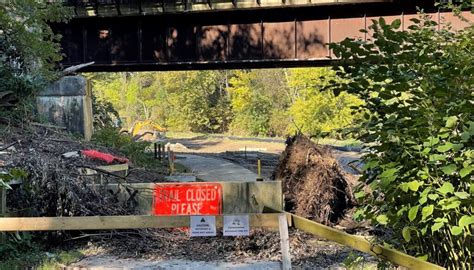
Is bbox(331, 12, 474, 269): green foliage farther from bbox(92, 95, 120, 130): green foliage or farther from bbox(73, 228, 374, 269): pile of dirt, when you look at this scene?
bbox(92, 95, 120, 130): green foliage

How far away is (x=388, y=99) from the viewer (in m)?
3.35

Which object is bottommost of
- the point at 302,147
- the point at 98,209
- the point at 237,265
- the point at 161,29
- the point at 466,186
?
the point at 237,265

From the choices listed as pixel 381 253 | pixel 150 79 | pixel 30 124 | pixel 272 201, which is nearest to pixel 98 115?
pixel 30 124

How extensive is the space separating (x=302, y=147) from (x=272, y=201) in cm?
268

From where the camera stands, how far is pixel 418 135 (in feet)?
9.94

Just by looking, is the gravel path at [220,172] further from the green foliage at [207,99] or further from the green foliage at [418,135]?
the green foliage at [207,99]

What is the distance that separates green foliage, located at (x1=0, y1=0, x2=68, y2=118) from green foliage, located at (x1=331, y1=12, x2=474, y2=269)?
44.6 ft

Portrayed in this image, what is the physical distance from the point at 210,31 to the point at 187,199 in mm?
15971

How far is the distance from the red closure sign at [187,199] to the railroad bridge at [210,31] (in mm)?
A: 14342

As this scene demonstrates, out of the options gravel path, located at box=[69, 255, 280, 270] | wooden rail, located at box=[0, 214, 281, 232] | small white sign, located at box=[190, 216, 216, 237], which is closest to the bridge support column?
gravel path, located at box=[69, 255, 280, 270]

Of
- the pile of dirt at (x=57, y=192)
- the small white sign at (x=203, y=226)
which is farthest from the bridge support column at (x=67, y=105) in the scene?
the small white sign at (x=203, y=226)

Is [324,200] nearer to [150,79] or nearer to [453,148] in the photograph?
[453,148]

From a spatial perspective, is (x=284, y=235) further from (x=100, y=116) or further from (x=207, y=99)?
(x=207, y=99)

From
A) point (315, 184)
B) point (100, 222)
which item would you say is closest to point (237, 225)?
point (100, 222)
